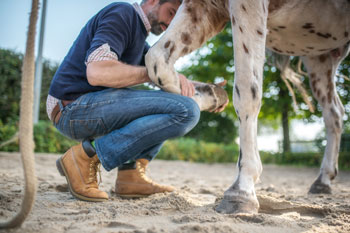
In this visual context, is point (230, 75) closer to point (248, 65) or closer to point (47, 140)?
point (47, 140)

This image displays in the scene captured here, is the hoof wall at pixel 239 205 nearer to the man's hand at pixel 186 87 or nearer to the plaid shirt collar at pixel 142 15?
the man's hand at pixel 186 87

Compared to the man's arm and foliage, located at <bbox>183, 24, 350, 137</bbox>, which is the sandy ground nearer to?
the man's arm

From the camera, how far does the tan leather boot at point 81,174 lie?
2.16 m

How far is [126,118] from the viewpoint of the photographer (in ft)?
7.32

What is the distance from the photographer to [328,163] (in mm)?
3195

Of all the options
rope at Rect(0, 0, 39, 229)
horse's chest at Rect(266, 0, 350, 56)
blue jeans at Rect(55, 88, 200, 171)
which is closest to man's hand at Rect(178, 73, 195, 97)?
blue jeans at Rect(55, 88, 200, 171)

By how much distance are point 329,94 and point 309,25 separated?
46.5 inches

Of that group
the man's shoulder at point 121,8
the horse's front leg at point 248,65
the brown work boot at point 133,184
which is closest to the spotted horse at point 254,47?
the horse's front leg at point 248,65

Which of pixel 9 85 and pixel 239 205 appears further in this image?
pixel 9 85

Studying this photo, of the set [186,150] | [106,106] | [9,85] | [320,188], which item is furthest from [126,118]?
[186,150]

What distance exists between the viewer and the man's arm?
2.05m

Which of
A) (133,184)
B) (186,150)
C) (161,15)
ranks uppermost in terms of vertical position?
(161,15)

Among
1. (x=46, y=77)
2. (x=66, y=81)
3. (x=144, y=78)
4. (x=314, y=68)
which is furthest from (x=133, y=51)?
(x=46, y=77)

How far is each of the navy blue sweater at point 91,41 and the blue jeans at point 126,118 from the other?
0.11 m
